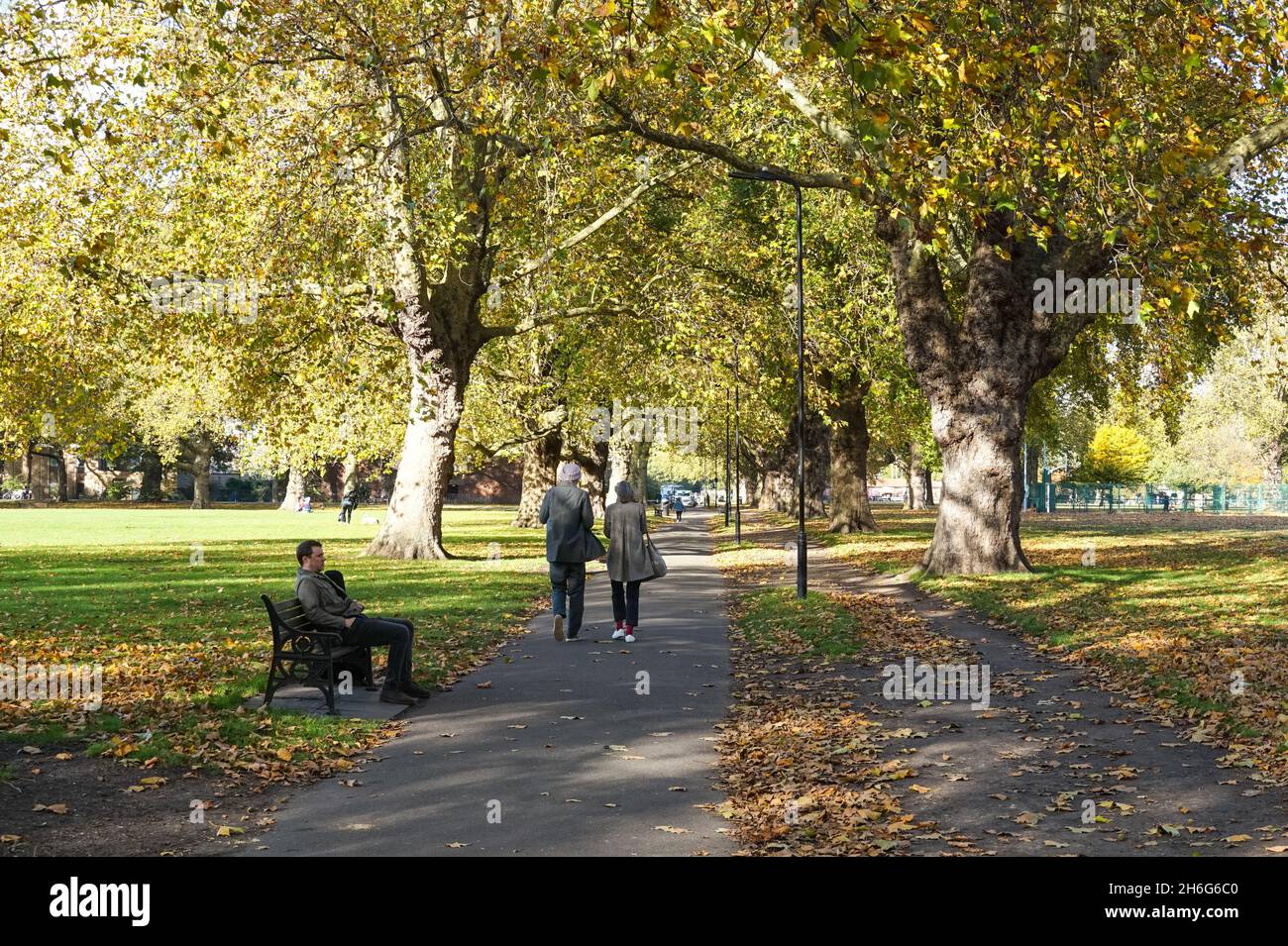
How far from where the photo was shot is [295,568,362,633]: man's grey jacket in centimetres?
992

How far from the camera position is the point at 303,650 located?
10.1m

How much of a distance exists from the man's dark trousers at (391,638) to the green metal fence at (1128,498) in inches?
2574

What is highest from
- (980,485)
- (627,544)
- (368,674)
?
(980,485)

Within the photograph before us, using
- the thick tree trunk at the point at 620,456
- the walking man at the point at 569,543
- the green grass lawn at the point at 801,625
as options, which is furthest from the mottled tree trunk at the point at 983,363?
the thick tree trunk at the point at 620,456

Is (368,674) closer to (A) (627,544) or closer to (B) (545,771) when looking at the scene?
(B) (545,771)

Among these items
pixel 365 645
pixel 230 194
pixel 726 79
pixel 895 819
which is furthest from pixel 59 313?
pixel 895 819

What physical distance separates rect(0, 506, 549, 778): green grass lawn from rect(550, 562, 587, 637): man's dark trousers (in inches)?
34.7

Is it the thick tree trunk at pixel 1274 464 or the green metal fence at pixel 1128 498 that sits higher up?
the thick tree trunk at pixel 1274 464

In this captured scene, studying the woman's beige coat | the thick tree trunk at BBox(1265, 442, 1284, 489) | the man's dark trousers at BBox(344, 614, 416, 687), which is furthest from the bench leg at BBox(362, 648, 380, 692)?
the thick tree trunk at BBox(1265, 442, 1284, 489)

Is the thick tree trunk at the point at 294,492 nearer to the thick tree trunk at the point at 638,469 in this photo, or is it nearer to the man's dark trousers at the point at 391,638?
the thick tree trunk at the point at 638,469

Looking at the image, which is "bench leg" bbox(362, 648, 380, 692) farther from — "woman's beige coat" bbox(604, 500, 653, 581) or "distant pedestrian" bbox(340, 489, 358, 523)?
"distant pedestrian" bbox(340, 489, 358, 523)

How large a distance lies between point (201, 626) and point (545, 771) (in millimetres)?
9089

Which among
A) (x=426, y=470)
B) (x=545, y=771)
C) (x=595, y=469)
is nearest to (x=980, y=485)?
(x=426, y=470)

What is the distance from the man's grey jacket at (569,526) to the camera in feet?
46.7
